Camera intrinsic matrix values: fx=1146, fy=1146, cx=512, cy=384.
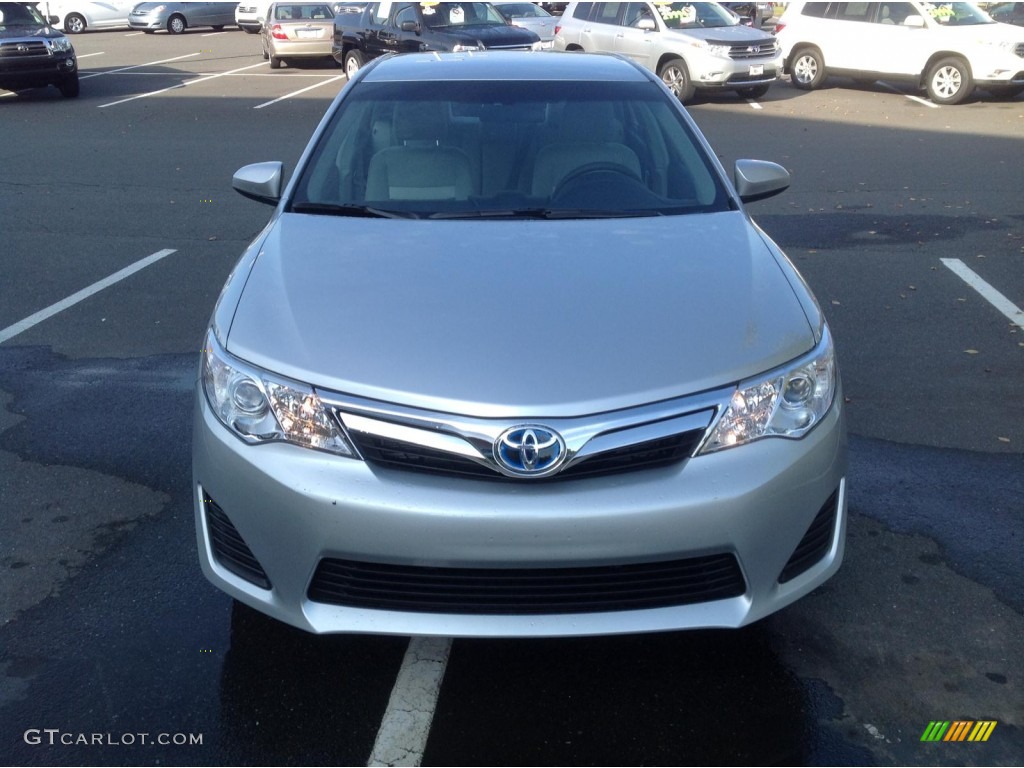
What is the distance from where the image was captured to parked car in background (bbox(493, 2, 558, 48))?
2234cm

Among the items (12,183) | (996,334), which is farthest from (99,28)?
(996,334)

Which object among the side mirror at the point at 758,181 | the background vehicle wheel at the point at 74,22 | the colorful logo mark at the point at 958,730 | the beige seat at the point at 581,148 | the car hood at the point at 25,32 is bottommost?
the background vehicle wheel at the point at 74,22

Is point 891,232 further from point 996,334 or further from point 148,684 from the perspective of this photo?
point 148,684

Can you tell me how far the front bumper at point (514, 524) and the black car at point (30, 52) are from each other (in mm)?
17069

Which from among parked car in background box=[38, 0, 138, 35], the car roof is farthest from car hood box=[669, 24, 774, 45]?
parked car in background box=[38, 0, 138, 35]

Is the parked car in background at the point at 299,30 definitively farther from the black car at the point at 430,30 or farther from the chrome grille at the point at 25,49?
the chrome grille at the point at 25,49

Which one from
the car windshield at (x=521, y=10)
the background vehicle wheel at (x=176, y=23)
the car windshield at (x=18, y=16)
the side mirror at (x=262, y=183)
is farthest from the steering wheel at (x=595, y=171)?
the background vehicle wheel at (x=176, y=23)

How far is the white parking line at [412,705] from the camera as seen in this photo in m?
2.92

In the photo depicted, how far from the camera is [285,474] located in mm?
2854

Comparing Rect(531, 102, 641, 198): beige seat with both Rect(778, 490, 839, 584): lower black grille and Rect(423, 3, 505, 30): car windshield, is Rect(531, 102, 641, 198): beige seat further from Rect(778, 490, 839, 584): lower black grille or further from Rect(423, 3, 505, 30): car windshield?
Rect(423, 3, 505, 30): car windshield

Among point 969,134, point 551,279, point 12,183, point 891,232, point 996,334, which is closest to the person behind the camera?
point 551,279

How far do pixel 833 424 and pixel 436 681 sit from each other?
4.29 ft

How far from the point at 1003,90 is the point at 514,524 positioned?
58.2ft

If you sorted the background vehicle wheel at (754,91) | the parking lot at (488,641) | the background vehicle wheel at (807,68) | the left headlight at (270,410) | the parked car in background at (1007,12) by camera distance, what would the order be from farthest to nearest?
the parked car in background at (1007,12)
the background vehicle wheel at (807,68)
the background vehicle wheel at (754,91)
the parking lot at (488,641)
the left headlight at (270,410)
